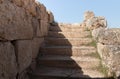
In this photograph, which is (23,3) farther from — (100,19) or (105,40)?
(100,19)

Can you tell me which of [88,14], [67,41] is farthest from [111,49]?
[88,14]

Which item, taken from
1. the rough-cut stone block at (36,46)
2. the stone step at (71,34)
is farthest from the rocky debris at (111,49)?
the stone step at (71,34)

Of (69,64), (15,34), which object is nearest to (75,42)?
(69,64)

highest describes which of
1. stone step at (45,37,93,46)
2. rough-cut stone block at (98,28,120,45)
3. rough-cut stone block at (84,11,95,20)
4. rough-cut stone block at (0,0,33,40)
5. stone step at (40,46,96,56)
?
rough-cut stone block at (84,11,95,20)

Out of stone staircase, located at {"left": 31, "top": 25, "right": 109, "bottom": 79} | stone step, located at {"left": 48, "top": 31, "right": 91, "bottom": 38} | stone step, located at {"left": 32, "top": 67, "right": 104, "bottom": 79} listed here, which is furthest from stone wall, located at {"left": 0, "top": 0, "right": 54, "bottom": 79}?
stone step, located at {"left": 48, "top": 31, "right": 91, "bottom": 38}

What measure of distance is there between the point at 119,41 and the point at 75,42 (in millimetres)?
1759

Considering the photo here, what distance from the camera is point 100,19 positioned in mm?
6793

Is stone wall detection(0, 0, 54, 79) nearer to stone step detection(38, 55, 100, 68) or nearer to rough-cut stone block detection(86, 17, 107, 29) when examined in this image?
stone step detection(38, 55, 100, 68)

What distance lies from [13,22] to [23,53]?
30.6 inches

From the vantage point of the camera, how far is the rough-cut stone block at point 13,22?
2.78 meters

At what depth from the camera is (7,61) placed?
295 centimetres

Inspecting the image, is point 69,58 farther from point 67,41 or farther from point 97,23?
point 97,23

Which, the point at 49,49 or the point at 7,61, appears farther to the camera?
the point at 49,49

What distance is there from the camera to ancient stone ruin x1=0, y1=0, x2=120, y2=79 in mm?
3025
